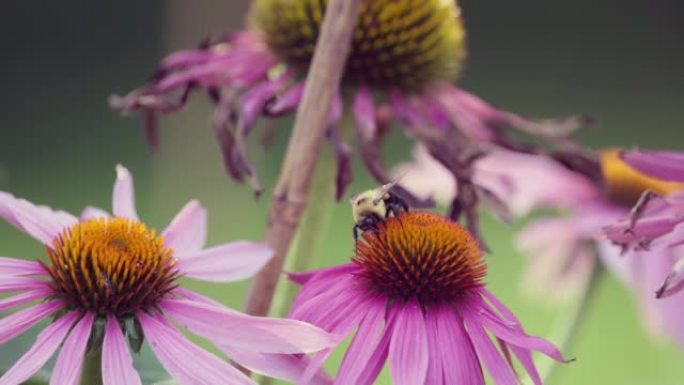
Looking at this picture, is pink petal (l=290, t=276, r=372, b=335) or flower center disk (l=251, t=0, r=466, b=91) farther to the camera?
flower center disk (l=251, t=0, r=466, b=91)

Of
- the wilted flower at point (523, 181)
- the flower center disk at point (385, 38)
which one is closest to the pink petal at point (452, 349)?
the flower center disk at point (385, 38)

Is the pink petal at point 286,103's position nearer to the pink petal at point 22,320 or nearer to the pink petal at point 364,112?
the pink petal at point 364,112

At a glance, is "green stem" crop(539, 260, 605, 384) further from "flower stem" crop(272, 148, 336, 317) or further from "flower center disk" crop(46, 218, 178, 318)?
"flower center disk" crop(46, 218, 178, 318)

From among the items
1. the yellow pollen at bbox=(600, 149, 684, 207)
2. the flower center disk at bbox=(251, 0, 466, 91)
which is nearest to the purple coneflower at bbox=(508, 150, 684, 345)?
the yellow pollen at bbox=(600, 149, 684, 207)

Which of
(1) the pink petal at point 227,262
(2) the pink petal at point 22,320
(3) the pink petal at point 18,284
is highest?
(1) the pink petal at point 227,262

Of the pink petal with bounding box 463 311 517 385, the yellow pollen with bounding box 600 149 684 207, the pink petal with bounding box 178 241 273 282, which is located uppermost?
the yellow pollen with bounding box 600 149 684 207

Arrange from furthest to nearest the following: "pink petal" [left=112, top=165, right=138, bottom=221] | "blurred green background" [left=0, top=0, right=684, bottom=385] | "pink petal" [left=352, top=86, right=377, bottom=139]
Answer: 1. "blurred green background" [left=0, top=0, right=684, bottom=385]
2. "pink petal" [left=352, top=86, right=377, bottom=139]
3. "pink petal" [left=112, top=165, right=138, bottom=221]
